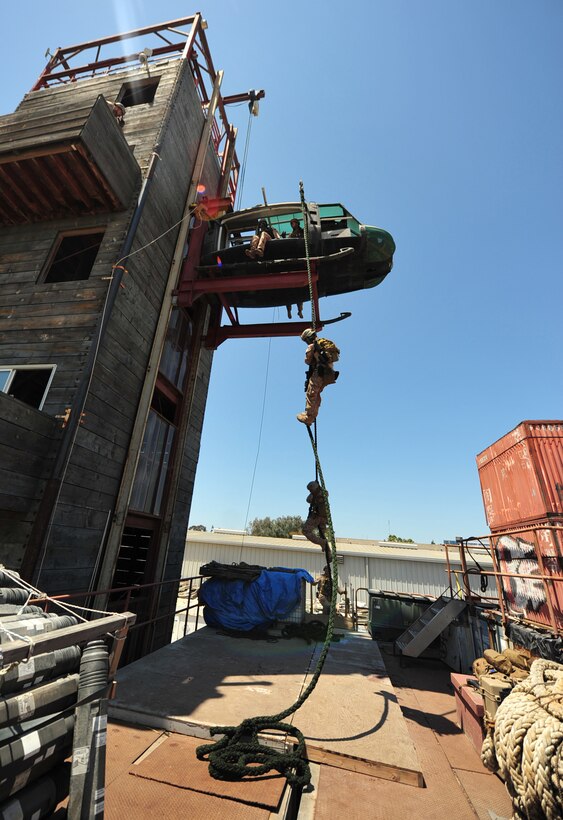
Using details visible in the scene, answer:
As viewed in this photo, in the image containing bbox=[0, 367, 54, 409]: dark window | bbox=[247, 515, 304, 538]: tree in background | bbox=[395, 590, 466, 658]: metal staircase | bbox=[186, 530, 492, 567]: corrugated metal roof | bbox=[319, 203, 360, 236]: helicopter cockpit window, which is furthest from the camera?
bbox=[247, 515, 304, 538]: tree in background

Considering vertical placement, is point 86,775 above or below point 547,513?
below

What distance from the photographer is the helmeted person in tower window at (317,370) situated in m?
5.77

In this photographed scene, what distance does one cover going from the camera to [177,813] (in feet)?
9.92

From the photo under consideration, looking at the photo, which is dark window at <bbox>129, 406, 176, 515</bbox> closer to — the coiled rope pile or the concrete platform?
the concrete platform

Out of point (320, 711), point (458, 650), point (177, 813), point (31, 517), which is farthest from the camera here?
point (458, 650)

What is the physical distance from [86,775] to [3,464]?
5.08 m

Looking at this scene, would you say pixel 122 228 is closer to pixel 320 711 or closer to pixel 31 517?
pixel 31 517

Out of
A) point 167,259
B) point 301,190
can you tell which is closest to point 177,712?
point 301,190

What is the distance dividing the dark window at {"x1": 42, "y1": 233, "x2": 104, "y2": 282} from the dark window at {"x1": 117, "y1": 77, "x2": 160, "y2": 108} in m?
5.43

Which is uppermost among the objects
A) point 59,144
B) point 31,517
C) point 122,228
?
point 59,144

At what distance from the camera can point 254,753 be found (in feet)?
12.7

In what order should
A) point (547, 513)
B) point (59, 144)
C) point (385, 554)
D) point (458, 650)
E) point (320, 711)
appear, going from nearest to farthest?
point (320, 711) < point (547, 513) < point (59, 144) < point (458, 650) < point (385, 554)

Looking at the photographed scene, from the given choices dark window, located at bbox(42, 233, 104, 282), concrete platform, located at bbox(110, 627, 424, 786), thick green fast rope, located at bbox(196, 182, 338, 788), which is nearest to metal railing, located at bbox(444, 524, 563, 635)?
concrete platform, located at bbox(110, 627, 424, 786)

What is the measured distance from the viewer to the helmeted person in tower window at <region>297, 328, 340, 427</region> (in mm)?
5773
